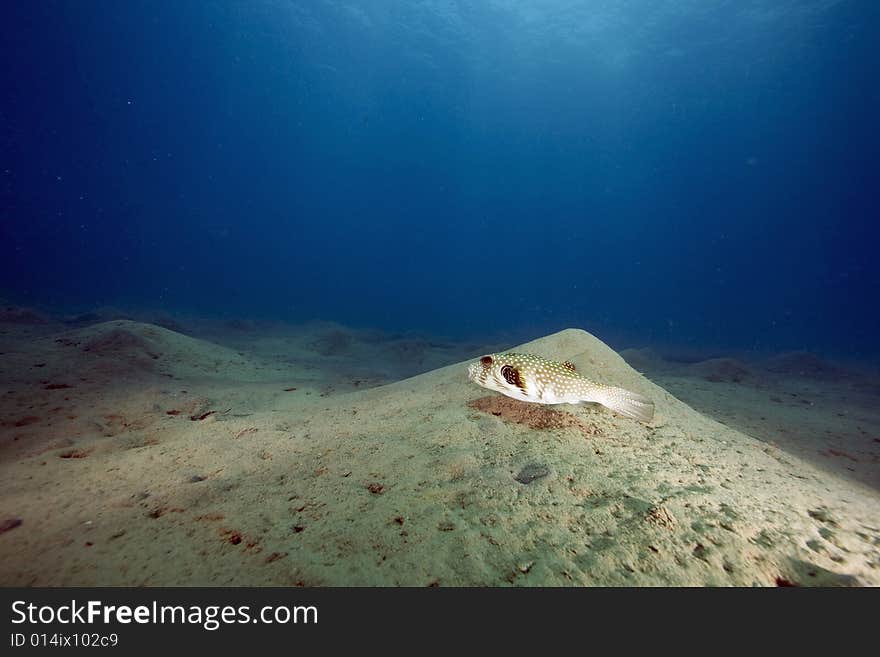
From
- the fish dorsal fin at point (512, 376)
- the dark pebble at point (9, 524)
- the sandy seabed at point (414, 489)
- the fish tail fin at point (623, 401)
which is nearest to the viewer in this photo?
the sandy seabed at point (414, 489)

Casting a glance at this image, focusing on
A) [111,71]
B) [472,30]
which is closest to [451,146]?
[472,30]

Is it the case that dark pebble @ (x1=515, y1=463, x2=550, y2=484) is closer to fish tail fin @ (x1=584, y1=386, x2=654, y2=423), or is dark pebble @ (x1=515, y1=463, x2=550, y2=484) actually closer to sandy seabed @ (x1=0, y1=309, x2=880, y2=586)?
sandy seabed @ (x1=0, y1=309, x2=880, y2=586)

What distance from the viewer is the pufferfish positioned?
9.77 feet

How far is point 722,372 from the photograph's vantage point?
11797 millimetres

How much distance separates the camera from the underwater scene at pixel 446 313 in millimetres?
2445

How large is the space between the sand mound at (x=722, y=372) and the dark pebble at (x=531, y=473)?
34.1 ft

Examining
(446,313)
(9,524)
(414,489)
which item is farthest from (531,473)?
(446,313)

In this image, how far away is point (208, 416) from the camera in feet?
18.1

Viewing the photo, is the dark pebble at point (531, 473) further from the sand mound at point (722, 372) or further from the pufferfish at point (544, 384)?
the sand mound at point (722, 372)

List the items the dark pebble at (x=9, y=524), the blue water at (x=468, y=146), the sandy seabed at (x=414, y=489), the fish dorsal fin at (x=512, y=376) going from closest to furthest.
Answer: the sandy seabed at (x=414, y=489)
the dark pebble at (x=9, y=524)
the fish dorsal fin at (x=512, y=376)
the blue water at (x=468, y=146)

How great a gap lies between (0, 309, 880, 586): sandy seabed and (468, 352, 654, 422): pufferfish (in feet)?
1.89

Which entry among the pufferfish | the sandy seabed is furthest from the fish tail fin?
the sandy seabed

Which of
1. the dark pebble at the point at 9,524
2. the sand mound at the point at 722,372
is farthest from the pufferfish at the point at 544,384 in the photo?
the sand mound at the point at 722,372

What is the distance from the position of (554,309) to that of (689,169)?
243 feet
